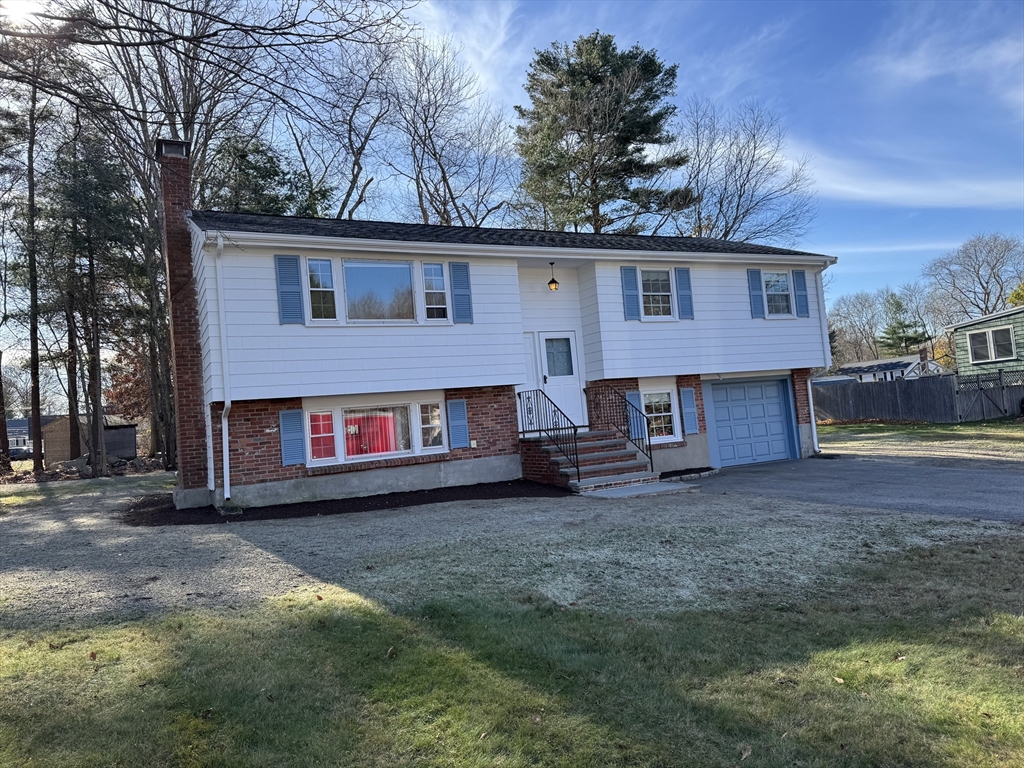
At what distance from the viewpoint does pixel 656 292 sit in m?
14.5

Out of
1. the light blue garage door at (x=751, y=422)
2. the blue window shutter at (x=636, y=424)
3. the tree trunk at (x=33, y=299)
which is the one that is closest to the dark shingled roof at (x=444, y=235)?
the light blue garage door at (x=751, y=422)

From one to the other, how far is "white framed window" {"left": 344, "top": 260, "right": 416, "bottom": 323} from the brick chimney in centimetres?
301

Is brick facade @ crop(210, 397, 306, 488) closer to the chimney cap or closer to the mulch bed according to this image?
the mulch bed

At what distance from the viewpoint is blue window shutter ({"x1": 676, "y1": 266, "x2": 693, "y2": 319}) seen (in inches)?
574

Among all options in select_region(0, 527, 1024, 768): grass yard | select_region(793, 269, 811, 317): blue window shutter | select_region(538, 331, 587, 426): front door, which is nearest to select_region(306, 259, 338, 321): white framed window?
select_region(538, 331, 587, 426): front door

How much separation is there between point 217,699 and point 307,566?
120 inches

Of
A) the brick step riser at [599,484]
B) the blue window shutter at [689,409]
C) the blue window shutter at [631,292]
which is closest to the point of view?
the brick step riser at [599,484]

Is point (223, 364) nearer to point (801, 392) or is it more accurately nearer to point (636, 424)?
point (636, 424)

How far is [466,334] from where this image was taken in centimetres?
1241

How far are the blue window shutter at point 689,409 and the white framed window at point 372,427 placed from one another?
572 cm

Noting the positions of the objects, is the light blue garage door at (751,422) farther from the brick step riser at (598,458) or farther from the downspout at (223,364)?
the downspout at (223,364)

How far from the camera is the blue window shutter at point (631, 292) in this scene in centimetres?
1399

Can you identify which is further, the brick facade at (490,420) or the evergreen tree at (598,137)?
the evergreen tree at (598,137)

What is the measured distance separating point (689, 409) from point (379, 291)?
7.54 meters
